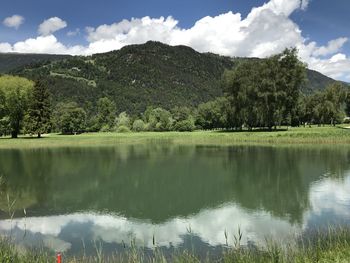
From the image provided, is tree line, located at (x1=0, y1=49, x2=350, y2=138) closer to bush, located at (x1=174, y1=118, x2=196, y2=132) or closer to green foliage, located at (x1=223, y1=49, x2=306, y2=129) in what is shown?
green foliage, located at (x1=223, y1=49, x2=306, y2=129)

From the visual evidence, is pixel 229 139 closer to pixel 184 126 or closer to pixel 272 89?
pixel 272 89

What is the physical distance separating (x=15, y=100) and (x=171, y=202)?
67211 mm

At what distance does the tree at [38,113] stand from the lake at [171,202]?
41.3m

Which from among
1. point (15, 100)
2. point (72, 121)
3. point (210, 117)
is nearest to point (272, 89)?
point (15, 100)

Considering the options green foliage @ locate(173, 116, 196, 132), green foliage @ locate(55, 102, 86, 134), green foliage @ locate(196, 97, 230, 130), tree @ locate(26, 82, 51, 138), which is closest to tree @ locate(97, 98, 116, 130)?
green foliage @ locate(55, 102, 86, 134)

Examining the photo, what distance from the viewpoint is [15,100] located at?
79188mm

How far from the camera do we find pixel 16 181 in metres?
29.5

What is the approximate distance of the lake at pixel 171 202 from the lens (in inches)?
569

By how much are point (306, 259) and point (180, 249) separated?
4.59 metres

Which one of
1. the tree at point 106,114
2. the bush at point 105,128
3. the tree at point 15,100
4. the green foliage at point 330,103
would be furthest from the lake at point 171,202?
the tree at point 106,114

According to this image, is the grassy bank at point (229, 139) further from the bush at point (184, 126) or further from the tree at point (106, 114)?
the tree at point (106, 114)

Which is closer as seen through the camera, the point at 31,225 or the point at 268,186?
the point at 31,225

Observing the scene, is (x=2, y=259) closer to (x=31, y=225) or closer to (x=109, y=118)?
(x=31, y=225)

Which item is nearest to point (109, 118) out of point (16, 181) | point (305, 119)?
point (305, 119)
